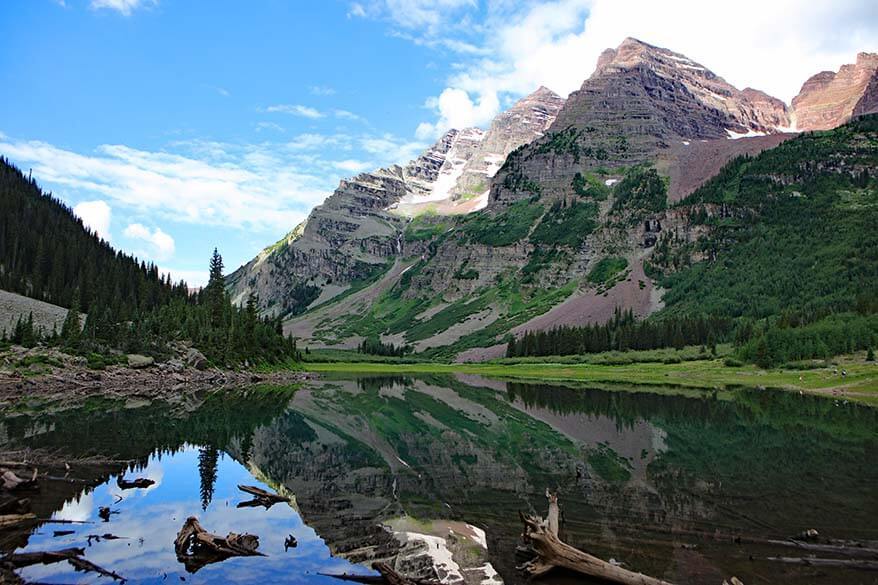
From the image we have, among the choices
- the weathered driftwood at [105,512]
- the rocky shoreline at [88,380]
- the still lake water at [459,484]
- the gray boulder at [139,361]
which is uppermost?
the gray boulder at [139,361]

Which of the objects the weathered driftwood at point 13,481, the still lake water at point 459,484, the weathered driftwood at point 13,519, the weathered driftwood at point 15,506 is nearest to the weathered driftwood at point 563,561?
the still lake water at point 459,484

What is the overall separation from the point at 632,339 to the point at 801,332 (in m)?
56.4

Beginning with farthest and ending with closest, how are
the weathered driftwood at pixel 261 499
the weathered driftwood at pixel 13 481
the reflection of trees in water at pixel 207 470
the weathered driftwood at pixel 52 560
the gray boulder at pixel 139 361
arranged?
1. the gray boulder at pixel 139 361
2. the reflection of trees in water at pixel 207 470
3. the weathered driftwood at pixel 261 499
4. the weathered driftwood at pixel 13 481
5. the weathered driftwood at pixel 52 560

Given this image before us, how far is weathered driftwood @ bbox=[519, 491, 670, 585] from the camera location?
15.7m

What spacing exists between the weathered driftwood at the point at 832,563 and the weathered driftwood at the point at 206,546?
56.0 ft

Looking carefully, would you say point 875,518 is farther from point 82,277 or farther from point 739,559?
point 82,277

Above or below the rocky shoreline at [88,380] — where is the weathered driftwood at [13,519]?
below

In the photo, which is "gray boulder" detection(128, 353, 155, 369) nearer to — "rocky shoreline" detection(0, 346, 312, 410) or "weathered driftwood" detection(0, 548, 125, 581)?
"rocky shoreline" detection(0, 346, 312, 410)

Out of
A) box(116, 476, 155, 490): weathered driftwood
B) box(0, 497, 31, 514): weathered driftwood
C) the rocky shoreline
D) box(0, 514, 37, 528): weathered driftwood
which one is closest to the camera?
box(0, 514, 37, 528): weathered driftwood

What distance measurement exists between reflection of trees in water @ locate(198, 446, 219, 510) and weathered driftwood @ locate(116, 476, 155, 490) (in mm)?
2516

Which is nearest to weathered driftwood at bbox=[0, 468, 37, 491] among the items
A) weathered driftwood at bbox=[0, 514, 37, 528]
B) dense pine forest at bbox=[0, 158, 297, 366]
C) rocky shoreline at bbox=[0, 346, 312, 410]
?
weathered driftwood at bbox=[0, 514, 37, 528]

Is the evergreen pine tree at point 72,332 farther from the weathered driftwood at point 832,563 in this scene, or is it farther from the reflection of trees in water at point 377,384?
the weathered driftwood at point 832,563

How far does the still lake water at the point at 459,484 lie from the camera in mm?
19031

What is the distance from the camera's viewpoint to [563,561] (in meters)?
16.9
